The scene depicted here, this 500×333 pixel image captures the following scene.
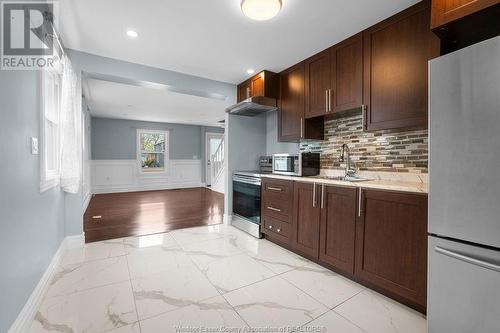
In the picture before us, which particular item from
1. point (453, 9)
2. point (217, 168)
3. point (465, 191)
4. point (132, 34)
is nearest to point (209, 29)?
point (132, 34)

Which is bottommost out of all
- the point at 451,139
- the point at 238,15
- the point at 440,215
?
the point at 440,215

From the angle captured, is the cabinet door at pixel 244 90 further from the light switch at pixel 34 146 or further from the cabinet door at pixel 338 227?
the light switch at pixel 34 146

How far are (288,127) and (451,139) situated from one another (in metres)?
2.05

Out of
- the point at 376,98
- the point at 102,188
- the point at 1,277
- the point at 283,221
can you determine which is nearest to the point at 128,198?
the point at 102,188

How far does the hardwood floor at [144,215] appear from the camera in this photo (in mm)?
3520

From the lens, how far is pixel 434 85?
1.32 meters

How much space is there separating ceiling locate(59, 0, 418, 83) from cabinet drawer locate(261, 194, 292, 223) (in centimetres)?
180

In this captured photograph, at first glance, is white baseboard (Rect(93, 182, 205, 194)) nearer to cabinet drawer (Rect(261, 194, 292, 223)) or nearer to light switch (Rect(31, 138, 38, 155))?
cabinet drawer (Rect(261, 194, 292, 223))

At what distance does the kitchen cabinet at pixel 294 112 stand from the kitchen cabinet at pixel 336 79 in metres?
0.12

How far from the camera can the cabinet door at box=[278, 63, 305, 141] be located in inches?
118

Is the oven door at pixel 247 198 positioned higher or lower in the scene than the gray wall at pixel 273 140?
lower

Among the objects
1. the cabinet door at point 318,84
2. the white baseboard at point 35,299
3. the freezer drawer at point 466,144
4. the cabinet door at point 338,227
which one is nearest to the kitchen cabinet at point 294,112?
the cabinet door at point 318,84

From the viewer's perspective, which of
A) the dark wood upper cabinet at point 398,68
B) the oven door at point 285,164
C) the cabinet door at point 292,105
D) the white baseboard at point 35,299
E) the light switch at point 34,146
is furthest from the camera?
the cabinet door at point 292,105

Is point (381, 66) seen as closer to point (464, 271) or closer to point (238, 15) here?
point (238, 15)
